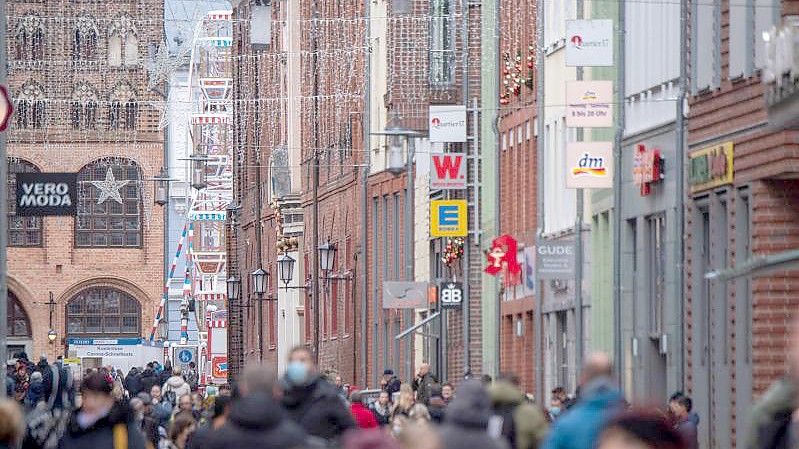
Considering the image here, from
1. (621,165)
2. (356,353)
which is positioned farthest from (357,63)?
(621,165)

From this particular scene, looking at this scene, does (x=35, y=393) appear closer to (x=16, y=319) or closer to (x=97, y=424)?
(x=97, y=424)

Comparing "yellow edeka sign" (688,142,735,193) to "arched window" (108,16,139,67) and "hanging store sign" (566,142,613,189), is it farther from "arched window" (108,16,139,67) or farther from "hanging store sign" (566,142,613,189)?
"arched window" (108,16,139,67)

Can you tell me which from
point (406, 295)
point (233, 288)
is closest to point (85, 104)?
point (233, 288)

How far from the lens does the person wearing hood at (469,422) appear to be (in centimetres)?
903

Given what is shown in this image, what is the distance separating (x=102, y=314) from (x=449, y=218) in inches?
2637

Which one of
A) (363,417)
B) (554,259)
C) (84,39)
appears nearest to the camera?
(363,417)

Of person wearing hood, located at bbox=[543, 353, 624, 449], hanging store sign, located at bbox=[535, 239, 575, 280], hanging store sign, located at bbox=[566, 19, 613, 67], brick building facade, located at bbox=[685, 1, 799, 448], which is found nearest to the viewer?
person wearing hood, located at bbox=[543, 353, 624, 449]

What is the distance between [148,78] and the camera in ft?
372

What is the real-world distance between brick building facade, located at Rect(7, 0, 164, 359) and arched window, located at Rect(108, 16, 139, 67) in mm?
42

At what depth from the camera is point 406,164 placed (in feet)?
169

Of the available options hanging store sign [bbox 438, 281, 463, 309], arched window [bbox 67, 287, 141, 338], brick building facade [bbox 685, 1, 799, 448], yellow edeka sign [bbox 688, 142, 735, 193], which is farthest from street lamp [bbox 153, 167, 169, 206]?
brick building facade [bbox 685, 1, 799, 448]

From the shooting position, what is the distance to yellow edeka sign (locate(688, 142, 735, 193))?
2970 cm

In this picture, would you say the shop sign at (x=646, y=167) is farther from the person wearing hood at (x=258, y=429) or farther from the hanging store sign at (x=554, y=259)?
the person wearing hood at (x=258, y=429)

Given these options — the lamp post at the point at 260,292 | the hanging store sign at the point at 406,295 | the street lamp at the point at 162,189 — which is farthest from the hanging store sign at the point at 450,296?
the street lamp at the point at 162,189
